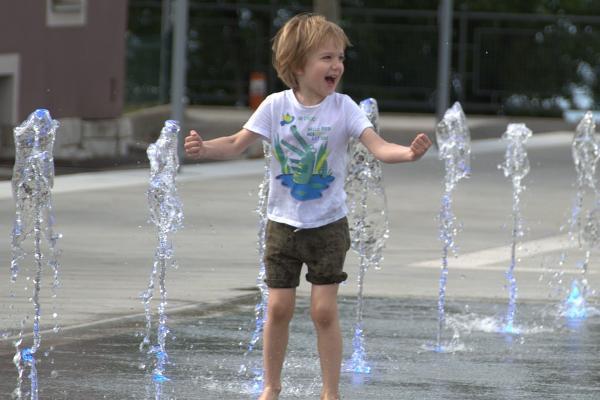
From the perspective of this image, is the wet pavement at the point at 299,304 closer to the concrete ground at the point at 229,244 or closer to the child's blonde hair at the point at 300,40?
the concrete ground at the point at 229,244

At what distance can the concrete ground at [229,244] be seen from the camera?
9.63 m

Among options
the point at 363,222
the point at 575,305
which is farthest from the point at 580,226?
the point at 363,222

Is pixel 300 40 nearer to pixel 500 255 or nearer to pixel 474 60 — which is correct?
pixel 500 255

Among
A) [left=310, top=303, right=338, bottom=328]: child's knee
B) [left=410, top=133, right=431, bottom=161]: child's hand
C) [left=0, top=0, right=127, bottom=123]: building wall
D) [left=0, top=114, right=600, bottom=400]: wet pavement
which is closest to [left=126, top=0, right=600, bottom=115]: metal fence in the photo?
[left=0, top=0, right=127, bottom=123]: building wall

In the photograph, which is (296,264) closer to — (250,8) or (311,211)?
(311,211)

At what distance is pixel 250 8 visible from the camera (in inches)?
1321

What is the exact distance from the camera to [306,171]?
6148 millimetres

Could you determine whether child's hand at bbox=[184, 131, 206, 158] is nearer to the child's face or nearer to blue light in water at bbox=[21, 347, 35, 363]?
the child's face

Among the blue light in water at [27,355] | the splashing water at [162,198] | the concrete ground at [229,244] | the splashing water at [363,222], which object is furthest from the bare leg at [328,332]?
the concrete ground at [229,244]

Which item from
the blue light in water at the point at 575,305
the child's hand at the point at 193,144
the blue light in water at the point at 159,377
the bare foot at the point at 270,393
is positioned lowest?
the blue light in water at the point at 575,305

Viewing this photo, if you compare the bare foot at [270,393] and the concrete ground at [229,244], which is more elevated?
the bare foot at [270,393]

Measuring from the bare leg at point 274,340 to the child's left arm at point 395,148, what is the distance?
0.62 metres

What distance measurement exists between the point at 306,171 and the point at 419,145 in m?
0.58

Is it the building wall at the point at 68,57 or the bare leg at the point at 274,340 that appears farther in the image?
the building wall at the point at 68,57
